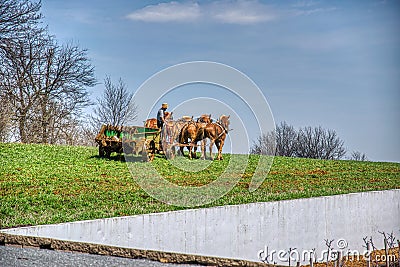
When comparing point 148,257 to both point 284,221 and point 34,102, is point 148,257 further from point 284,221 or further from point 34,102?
point 34,102

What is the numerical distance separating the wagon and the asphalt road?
9.07 metres

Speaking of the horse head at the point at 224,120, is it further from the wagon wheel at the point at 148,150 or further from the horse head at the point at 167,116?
the wagon wheel at the point at 148,150

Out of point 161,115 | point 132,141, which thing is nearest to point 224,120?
point 161,115

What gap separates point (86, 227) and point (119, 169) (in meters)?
6.83

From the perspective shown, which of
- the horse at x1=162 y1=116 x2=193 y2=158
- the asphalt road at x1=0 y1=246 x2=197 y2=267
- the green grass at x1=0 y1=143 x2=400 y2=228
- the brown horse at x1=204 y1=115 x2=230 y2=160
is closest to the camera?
the asphalt road at x1=0 y1=246 x2=197 y2=267

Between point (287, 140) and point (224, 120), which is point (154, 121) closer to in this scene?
point (224, 120)

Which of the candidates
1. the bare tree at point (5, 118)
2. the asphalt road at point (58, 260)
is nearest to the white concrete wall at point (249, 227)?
the asphalt road at point (58, 260)

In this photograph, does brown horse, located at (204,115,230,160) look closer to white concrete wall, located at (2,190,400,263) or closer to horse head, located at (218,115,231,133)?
horse head, located at (218,115,231,133)

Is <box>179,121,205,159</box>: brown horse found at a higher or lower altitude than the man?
lower

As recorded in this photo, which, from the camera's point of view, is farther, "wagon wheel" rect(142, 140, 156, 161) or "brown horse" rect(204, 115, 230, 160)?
"brown horse" rect(204, 115, 230, 160)

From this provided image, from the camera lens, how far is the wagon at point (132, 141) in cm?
1513

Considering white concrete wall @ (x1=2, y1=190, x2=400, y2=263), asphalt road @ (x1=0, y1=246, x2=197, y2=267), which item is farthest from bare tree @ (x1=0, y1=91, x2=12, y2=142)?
asphalt road @ (x1=0, y1=246, x2=197, y2=267)

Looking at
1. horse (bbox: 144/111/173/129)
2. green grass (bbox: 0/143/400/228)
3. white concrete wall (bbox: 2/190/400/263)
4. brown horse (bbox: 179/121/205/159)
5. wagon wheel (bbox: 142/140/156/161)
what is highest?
horse (bbox: 144/111/173/129)

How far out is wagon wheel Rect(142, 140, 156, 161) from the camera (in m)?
15.1
